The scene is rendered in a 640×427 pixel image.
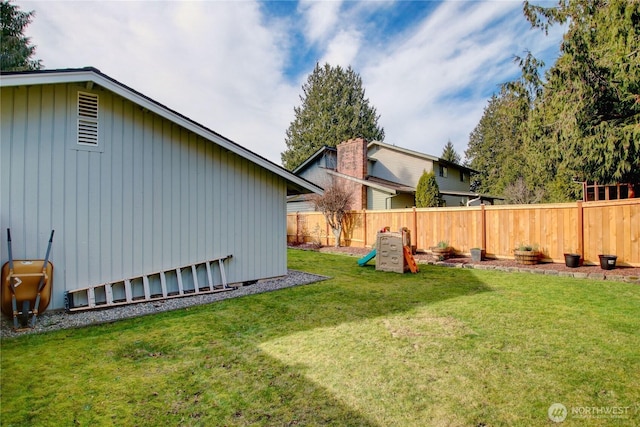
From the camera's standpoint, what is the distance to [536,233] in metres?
8.98

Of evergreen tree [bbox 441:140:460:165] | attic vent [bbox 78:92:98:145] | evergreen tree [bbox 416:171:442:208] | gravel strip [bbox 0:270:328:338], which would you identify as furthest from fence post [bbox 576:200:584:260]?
evergreen tree [bbox 441:140:460:165]

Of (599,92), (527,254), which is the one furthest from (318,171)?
(599,92)

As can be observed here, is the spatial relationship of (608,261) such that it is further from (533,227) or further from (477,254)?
(477,254)

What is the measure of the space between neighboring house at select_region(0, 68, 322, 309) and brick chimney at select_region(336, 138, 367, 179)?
10.9 meters

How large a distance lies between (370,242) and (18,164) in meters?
11.6

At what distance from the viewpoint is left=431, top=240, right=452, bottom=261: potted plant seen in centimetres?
1025

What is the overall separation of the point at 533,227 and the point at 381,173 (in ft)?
44.8

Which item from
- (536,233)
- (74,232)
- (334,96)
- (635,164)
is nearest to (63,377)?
(74,232)

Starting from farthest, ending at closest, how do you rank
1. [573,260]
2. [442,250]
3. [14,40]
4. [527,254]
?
[14,40], [442,250], [527,254], [573,260]

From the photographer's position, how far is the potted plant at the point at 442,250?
10.2m

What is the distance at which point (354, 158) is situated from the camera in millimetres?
17484

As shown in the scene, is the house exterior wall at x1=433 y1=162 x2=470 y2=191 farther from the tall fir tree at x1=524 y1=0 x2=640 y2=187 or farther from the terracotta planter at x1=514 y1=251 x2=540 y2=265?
the terracotta planter at x1=514 y1=251 x2=540 y2=265

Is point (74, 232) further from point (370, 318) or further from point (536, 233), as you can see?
point (536, 233)

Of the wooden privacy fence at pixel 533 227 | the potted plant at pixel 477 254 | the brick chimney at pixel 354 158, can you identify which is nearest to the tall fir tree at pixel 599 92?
the wooden privacy fence at pixel 533 227
